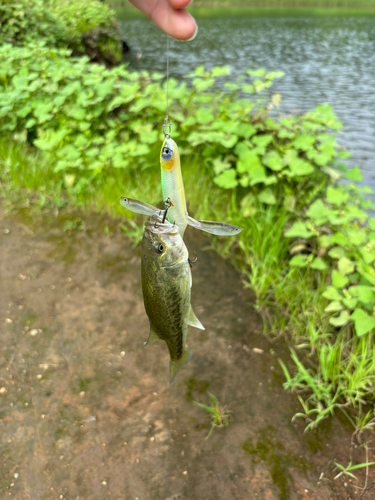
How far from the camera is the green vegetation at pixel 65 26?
9555mm

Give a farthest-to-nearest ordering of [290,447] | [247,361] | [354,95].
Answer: [354,95], [247,361], [290,447]

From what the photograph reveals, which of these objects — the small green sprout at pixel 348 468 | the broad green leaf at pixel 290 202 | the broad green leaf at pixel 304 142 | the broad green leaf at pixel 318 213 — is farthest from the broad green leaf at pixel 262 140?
the small green sprout at pixel 348 468

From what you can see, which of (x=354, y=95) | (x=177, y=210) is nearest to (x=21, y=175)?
(x=177, y=210)

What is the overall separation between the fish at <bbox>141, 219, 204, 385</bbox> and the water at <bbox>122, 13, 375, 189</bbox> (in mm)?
6224

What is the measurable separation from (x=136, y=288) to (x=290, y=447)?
2053 mm

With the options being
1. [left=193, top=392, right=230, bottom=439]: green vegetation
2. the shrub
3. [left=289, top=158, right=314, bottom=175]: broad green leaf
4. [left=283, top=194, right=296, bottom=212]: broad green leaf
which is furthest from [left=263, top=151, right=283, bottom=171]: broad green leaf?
the shrub

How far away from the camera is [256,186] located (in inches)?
169

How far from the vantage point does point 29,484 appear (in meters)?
2.50

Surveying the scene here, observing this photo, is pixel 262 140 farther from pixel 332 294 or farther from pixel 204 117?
pixel 332 294

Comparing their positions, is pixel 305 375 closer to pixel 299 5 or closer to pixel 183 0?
pixel 183 0

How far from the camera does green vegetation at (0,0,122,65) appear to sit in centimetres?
955

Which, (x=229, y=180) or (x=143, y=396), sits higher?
(x=229, y=180)

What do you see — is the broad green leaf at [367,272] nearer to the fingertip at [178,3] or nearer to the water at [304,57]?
the fingertip at [178,3]

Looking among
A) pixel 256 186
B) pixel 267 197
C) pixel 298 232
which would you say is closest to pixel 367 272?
pixel 298 232
